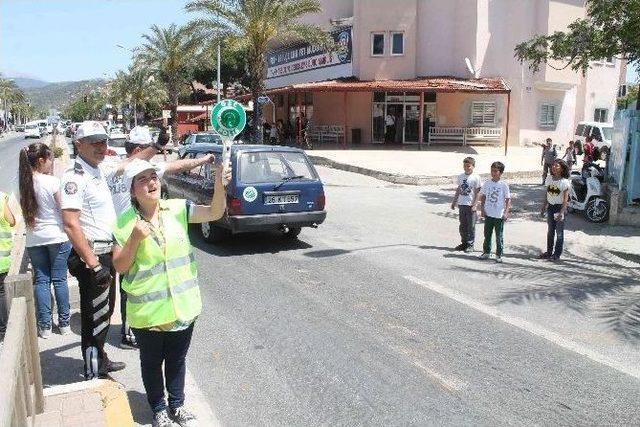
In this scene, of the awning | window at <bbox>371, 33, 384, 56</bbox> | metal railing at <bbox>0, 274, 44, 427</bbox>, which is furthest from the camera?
window at <bbox>371, 33, 384, 56</bbox>

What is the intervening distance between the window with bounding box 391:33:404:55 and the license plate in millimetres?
23745

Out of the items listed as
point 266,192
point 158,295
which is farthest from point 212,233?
point 158,295

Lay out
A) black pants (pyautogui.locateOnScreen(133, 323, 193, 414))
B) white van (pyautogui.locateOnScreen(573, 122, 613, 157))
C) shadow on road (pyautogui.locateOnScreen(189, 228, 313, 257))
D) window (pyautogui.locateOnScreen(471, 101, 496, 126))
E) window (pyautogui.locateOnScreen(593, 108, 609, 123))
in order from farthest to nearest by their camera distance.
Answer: window (pyautogui.locateOnScreen(593, 108, 609, 123)) < window (pyautogui.locateOnScreen(471, 101, 496, 126)) < white van (pyautogui.locateOnScreen(573, 122, 613, 157)) < shadow on road (pyautogui.locateOnScreen(189, 228, 313, 257)) < black pants (pyautogui.locateOnScreen(133, 323, 193, 414))

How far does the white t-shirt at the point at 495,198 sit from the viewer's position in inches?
357

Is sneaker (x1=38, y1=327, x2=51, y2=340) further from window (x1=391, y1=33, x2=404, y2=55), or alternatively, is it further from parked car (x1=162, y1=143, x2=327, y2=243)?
window (x1=391, y1=33, x2=404, y2=55)

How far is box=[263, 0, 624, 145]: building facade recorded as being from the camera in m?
30.6

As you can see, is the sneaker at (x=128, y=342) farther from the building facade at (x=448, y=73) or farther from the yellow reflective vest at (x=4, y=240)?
the building facade at (x=448, y=73)

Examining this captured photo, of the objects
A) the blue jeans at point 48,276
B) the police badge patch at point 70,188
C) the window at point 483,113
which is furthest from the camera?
the window at point 483,113

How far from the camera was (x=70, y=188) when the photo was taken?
4.30 meters

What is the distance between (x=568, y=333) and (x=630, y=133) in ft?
26.4

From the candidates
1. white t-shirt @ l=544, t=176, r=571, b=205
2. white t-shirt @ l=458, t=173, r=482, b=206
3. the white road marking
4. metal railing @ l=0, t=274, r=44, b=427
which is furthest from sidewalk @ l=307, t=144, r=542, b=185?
metal railing @ l=0, t=274, r=44, b=427

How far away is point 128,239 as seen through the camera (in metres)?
3.39

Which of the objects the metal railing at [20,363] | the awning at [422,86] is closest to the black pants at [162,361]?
the metal railing at [20,363]

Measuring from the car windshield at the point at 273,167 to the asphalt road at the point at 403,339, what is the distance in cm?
116
